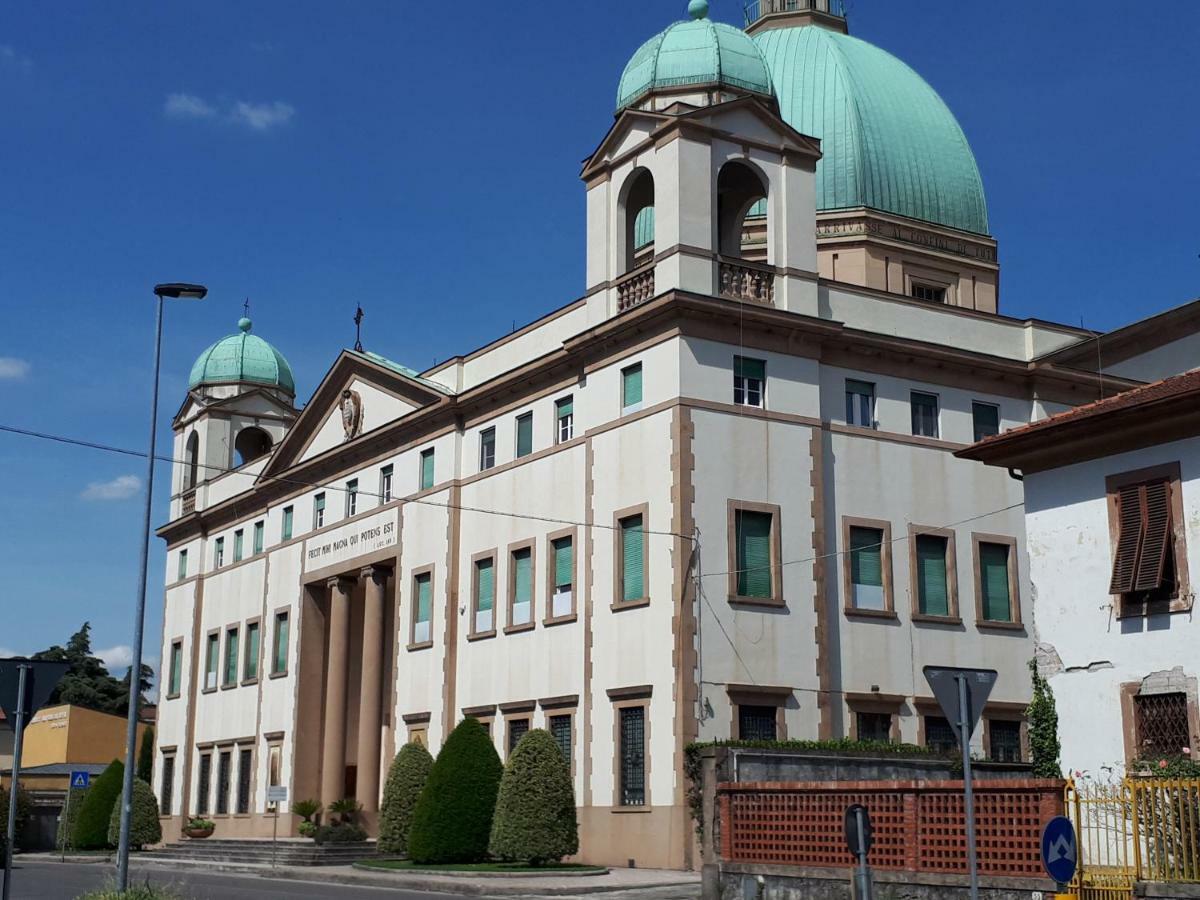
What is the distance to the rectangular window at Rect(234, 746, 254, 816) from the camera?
5497cm

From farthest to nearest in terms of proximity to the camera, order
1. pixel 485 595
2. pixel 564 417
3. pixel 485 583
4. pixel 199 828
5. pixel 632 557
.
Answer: pixel 199 828 < pixel 485 583 < pixel 485 595 < pixel 564 417 < pixel 632 557

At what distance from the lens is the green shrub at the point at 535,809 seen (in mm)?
33469

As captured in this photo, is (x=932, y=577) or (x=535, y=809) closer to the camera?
(x=535, y=809)

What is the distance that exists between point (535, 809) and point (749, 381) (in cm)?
1050

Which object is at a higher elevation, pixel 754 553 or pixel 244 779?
pixel 754 553

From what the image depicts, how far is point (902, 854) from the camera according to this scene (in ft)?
72.5

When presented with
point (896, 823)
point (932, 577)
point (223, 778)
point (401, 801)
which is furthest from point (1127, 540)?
point (223, 778)

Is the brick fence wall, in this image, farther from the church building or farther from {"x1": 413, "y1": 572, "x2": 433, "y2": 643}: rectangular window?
{"x1": 413, "y1": 572, "x2": 433, "y2": 643}: rectangular window

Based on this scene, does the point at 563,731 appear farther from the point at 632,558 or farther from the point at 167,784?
the point at 167,784

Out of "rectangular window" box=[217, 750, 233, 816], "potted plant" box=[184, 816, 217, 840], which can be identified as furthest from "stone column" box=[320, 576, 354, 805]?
"rectangular window" box=[217, 750, 233, 816]

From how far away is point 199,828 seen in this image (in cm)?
5422

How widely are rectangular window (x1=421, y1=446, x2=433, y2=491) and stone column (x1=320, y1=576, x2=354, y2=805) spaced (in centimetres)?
588

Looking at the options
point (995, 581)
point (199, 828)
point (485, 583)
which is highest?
point (485, 583)

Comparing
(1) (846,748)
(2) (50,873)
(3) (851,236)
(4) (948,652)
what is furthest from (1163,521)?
(2) (50,873)
